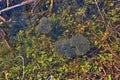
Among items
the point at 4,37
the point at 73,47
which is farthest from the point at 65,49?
the point at 4,37

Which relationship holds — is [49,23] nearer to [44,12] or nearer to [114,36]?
Result: [44,12]

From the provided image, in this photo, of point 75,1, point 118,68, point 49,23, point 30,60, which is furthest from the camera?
point 75,1

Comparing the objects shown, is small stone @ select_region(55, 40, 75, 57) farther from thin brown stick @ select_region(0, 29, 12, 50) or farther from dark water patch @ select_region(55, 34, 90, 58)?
thin brown stick @ select_region(0, 29, 12, 50)

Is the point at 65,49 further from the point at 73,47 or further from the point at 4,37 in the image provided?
the point at 4,37

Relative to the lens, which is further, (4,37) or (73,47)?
(4,37)

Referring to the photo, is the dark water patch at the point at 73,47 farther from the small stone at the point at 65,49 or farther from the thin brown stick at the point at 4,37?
the thin brown stick at the point at 4,37

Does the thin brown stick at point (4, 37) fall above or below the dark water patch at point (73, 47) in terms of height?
above

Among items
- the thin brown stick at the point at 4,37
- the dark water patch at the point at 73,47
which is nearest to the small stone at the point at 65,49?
the dark water patch at the point at 73,47

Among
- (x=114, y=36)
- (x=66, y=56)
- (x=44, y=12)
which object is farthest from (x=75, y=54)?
(x=44, y=12)

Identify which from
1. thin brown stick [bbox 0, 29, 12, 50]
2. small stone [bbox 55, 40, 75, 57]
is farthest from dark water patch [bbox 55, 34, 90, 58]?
thin brown stick [bbox 0, 29, 12, 50]

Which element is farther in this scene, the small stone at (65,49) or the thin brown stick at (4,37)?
the thin brown stick at (4,37)

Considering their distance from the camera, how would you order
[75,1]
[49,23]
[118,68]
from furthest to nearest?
[75,1] < [49,23] < [118,68]
